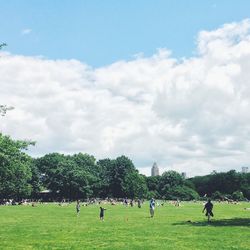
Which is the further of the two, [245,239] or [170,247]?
[245,239]

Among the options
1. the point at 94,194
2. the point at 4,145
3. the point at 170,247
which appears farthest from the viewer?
the point at 94,194

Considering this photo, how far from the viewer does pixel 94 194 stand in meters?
180

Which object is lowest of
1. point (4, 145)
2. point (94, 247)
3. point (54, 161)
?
point (94, 247)

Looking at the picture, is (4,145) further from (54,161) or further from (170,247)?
(54,161)

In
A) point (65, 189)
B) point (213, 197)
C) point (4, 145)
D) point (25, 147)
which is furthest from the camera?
point (213, 197)

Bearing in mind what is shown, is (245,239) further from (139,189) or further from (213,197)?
(213,197)

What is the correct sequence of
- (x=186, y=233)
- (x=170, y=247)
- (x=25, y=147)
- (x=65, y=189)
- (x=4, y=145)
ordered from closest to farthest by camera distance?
1. (x=170, y=247)
2. (x=186, y=233)
3. (x=4, y=145)
4. (x=25, y=147)
5. (x=65, y=189)

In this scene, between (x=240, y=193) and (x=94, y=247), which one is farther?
(x=240, y=193)

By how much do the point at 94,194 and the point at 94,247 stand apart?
156836 millimetres

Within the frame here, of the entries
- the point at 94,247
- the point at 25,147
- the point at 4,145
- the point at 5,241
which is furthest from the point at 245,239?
the point at 25,147

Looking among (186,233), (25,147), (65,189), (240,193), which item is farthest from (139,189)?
(186,233)

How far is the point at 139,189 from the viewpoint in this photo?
176 metres

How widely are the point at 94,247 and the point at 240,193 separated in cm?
16859

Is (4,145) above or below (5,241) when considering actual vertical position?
above
